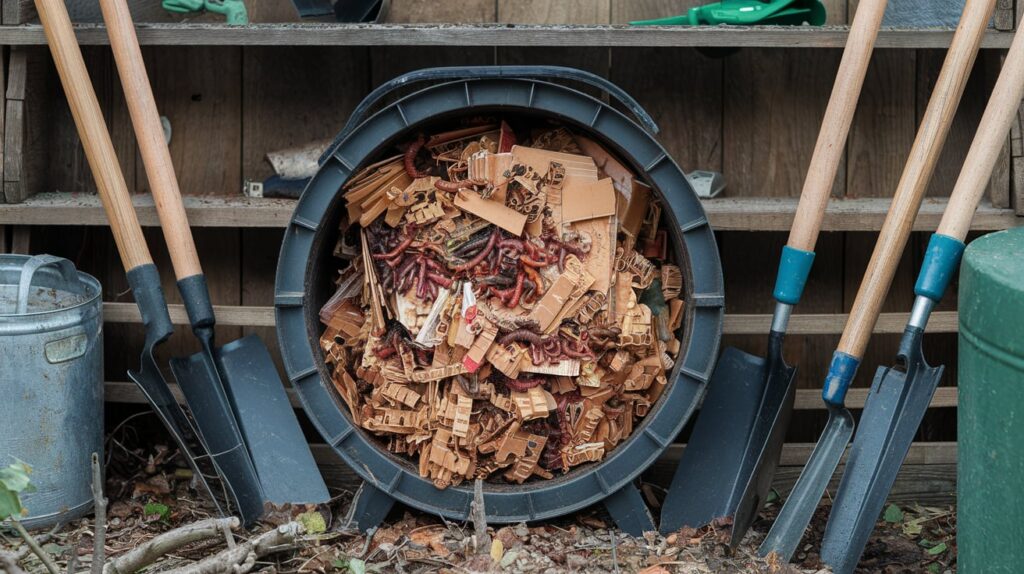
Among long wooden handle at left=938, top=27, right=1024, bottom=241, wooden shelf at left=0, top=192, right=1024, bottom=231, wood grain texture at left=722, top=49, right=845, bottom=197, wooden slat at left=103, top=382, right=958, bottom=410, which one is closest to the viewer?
long wooden handle at left=938, top=27, right=1024, bottom=241

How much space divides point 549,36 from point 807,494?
1345mm

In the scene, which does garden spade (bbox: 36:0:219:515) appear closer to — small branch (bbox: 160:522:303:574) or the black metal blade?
small branch (bbox: 160:522:303:574)

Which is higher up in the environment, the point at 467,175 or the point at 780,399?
the point at 467,175

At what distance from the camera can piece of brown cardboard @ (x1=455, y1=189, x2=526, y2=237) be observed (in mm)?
2793

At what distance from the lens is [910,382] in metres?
2.55

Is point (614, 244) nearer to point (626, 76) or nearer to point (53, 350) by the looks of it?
point (626, 76)

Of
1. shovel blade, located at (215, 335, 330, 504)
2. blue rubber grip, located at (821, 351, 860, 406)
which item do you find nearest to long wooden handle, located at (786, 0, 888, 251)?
blue rubber grip, located at (821, 351, 860, 406)

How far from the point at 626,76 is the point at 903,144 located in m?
0.87

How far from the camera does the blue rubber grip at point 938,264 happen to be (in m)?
2.45

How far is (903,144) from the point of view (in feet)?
10.6

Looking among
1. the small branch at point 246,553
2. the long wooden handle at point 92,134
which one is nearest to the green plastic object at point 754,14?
the long wooden handle at point 92,134

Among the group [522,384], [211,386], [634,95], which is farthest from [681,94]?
[211,386]

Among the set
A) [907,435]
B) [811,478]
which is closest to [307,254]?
[811,478]

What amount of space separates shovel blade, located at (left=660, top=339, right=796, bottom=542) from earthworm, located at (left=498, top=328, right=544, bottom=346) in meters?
0.50
